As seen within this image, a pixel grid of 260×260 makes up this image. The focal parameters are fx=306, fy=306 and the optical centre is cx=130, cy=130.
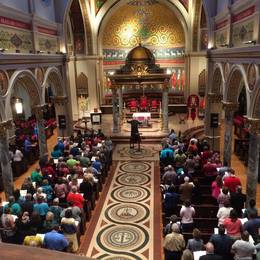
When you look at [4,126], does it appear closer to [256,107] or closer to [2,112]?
[2,112]

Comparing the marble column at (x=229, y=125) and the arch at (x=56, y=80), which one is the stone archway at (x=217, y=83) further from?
the arch at (x=56, y=80)

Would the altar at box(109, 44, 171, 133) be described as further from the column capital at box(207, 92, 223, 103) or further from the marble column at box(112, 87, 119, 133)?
the column capital at box(207, 92, 223, 103)

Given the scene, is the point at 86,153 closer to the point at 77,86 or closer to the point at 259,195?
the point at 259,195

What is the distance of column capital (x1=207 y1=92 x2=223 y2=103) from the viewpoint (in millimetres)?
15352

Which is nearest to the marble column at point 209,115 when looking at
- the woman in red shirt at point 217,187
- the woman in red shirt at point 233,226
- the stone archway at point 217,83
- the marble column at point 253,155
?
the stone archway at point 217,83

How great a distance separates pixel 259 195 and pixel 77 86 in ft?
55.1

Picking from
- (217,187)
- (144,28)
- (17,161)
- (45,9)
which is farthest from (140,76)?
(217,187)

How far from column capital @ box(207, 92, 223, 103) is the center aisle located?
4573 mm

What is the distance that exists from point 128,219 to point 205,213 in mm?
2571

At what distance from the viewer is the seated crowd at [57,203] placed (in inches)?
279

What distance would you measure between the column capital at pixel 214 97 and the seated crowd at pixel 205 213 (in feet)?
13.2

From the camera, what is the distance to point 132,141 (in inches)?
648

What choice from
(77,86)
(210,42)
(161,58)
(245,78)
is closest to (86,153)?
(245,78)

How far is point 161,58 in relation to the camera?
83.3 feet
